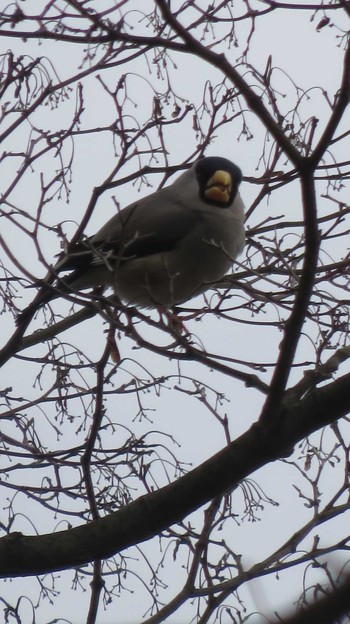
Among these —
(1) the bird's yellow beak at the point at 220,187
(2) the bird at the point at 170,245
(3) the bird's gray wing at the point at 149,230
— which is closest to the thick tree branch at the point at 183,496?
(2) the bird at the point at 170,245

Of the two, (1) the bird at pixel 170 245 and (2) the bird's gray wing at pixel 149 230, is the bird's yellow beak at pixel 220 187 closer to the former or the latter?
(1) the bird at pixel 170 245

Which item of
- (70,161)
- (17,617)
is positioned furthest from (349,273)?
(17,617)

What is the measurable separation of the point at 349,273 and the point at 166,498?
1.85 metres

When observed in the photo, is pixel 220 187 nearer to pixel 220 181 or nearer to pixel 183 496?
pixel 220 181

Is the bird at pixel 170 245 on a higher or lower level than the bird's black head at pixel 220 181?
lower

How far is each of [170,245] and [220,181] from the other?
623 millimetres

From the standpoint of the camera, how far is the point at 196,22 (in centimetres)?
406

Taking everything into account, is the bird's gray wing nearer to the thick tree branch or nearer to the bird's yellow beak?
the bird's yellow beak

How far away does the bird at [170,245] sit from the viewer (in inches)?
189

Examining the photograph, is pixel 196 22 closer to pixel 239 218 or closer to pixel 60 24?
pixel 60 24

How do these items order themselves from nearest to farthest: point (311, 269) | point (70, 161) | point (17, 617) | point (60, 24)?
point (311, 269) < point (60, 24) < point (17, 617) < point (70, 161)

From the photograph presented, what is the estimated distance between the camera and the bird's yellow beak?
5.25 m

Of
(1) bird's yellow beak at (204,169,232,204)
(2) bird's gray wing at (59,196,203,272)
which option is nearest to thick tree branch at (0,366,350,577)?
(2) bird's gray wing at (59,196,203,272)

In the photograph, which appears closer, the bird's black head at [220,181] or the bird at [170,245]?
the bird at [170,245]
